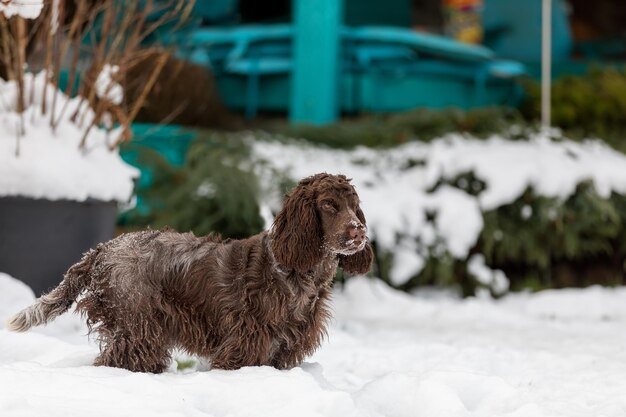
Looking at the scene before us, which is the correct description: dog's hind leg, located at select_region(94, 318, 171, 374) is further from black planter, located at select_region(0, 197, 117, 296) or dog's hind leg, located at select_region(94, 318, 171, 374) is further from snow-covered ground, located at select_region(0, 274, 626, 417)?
black planter, located at select_region(0, 197, 117, 296)

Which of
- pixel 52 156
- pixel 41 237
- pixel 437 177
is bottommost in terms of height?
pixel 437 177

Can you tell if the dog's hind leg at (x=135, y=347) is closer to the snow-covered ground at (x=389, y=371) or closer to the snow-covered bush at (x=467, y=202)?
the snow-covered ground at (x=389, y=371)

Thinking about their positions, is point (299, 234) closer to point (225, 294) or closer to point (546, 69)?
point (225, 294)

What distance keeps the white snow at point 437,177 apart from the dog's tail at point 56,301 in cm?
324

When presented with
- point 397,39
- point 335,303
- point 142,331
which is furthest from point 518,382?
point 397,39

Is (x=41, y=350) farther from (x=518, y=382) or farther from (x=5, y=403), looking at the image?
(x=518, y=382)

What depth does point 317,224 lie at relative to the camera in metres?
3.33

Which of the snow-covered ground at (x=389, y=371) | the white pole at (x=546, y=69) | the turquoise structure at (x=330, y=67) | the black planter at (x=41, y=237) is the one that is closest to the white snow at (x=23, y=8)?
the black planter at (x=41, y=237)

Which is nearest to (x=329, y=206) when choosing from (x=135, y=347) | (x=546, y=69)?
(x=135, y=347)

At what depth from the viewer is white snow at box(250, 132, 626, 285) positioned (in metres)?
6.93

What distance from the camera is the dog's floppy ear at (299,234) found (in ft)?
10.7

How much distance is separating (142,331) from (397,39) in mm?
6072

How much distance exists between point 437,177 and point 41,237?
3.65 meters

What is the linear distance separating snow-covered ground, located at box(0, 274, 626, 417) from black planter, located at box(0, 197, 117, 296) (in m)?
0.18
